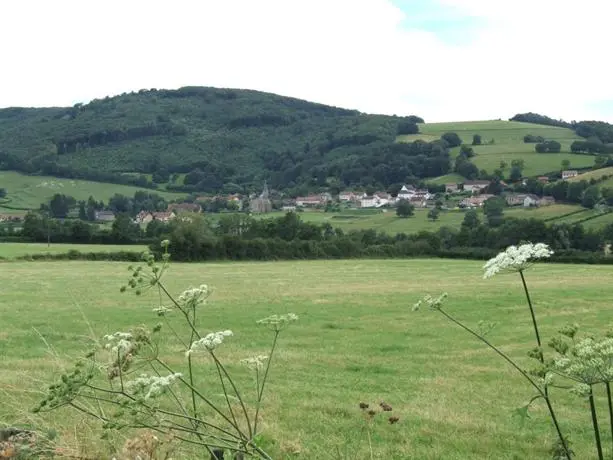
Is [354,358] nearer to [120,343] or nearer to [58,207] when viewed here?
[120,343]

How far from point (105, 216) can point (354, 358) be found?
411ft

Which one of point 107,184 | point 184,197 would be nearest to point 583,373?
point 184,197

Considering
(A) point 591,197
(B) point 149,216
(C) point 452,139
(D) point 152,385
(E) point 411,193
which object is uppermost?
(C) point 452,139

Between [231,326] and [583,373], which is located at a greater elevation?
[583,373]

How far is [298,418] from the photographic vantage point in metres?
10.0

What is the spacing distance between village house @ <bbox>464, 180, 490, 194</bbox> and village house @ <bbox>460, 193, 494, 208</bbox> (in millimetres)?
5261

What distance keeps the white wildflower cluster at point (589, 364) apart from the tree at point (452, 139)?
18503 centimetres

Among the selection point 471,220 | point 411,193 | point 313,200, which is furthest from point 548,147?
point 471,220

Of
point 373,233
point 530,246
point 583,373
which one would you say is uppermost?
point 530,246

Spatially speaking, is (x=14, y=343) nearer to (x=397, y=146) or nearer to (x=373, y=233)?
(x=373, y=233)

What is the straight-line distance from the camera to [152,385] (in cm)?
330

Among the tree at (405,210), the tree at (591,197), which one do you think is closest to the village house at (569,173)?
the tree at (591,197)

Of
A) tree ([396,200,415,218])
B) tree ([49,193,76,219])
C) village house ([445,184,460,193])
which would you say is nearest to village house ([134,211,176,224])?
tree ([49,193,76,219])

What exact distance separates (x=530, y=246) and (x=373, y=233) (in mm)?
91070
